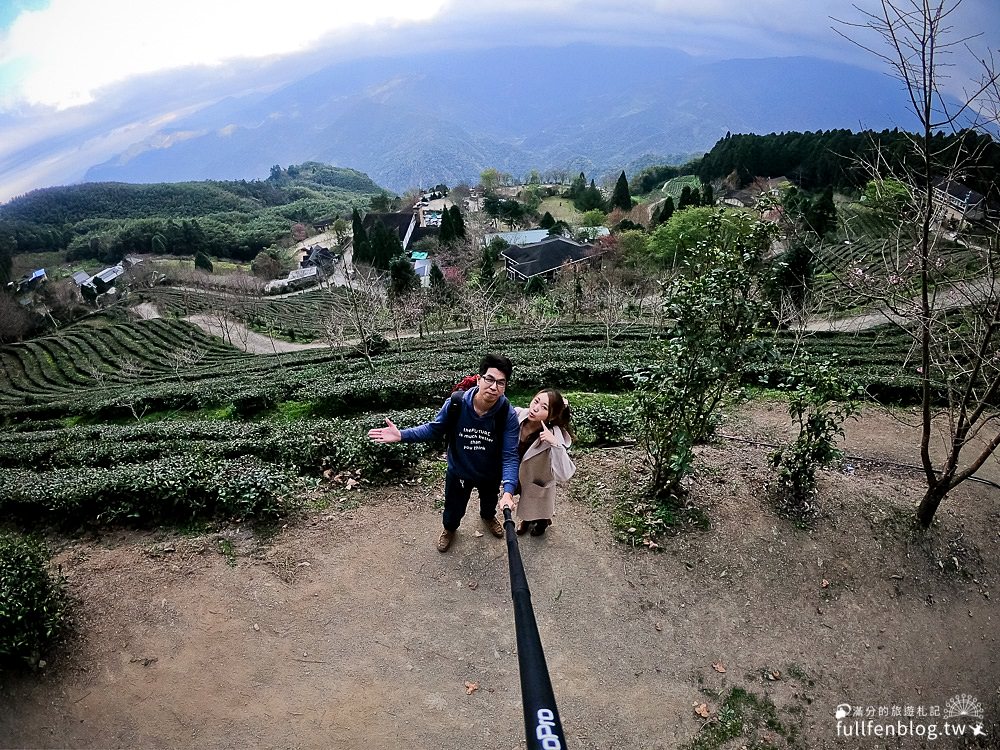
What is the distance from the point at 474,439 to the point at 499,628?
78.2 inches

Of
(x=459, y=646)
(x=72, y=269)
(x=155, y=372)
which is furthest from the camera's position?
(x=72, y=269)

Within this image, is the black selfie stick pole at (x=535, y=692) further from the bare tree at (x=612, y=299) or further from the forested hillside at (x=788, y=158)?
the forested hillside at (x=788, y=158)

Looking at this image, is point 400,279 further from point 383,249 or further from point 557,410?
point 557,410

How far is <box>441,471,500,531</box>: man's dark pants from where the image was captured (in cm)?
534

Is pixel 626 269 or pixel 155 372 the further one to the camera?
pixel 626 269

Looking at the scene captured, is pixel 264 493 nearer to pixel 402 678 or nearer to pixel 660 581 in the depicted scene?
pixel 402 678

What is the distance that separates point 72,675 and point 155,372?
3318 cm

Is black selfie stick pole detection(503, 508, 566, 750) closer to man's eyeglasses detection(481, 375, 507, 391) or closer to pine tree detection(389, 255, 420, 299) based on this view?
A: man's eyeglasses detection(481, 375, 507, 391)

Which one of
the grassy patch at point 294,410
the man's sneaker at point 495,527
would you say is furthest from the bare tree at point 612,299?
the man's sneaker at point 495,527

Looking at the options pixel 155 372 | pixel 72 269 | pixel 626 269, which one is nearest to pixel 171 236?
pixel 72 269

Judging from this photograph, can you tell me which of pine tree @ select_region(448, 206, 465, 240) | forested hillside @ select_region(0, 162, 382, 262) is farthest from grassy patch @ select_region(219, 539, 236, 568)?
forested hillside @ select_region(0, 162, 382, 262)

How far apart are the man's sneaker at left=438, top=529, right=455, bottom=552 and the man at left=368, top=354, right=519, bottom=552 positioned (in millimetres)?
939

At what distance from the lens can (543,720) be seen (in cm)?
197

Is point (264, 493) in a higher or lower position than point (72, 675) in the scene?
higher
